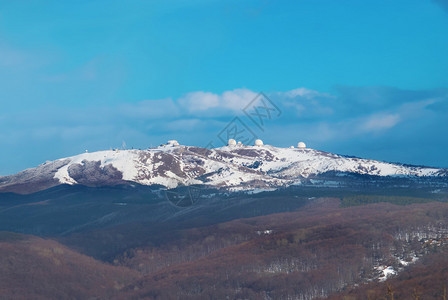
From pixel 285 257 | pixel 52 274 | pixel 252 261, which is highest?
pixel 285 257

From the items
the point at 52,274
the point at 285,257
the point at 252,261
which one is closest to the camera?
the point at 252,261

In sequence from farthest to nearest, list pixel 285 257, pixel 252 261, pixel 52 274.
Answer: pixel 52 274
pixel 285 257
pixel 252 261

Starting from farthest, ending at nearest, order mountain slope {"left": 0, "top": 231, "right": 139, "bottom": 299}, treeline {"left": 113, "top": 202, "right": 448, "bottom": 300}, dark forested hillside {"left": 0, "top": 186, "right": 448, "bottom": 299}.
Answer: mountain slope {"left": 0, "top": 231, "right": 139, "bottom": 299} < treeline {"left": 113, "top": 202, "right": 448, "bottom": 300} < dark forested hillside {"left": 0, "top": 186, "right": 448, "bottom": 299}

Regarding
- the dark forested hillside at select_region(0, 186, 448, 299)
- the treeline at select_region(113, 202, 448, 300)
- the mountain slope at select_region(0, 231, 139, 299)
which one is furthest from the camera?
the mountain slope at select_region(0, 231, 139, 299)

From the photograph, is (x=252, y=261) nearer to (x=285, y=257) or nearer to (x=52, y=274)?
(x=285, y=257)

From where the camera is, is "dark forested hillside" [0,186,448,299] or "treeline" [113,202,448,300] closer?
"dark forested hillside" [0,186,448,299]

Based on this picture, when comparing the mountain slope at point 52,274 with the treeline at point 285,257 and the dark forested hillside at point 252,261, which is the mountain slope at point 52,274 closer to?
the dark forested hillside at point 252,261

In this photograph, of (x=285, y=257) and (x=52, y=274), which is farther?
(x=52, y=274)

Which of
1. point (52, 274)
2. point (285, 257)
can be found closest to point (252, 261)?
point (285, 257)

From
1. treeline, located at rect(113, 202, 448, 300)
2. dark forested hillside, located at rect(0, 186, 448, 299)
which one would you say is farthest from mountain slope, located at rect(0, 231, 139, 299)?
treeline, located at rect(113, 202, 448, 300)

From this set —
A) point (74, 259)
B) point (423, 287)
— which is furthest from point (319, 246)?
point (74, 259)

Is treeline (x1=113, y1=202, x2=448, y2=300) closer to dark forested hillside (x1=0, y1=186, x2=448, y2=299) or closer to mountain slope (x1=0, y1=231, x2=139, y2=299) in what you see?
dark forested hillside (x1=0, y1=186, x2=448, y2=299)
